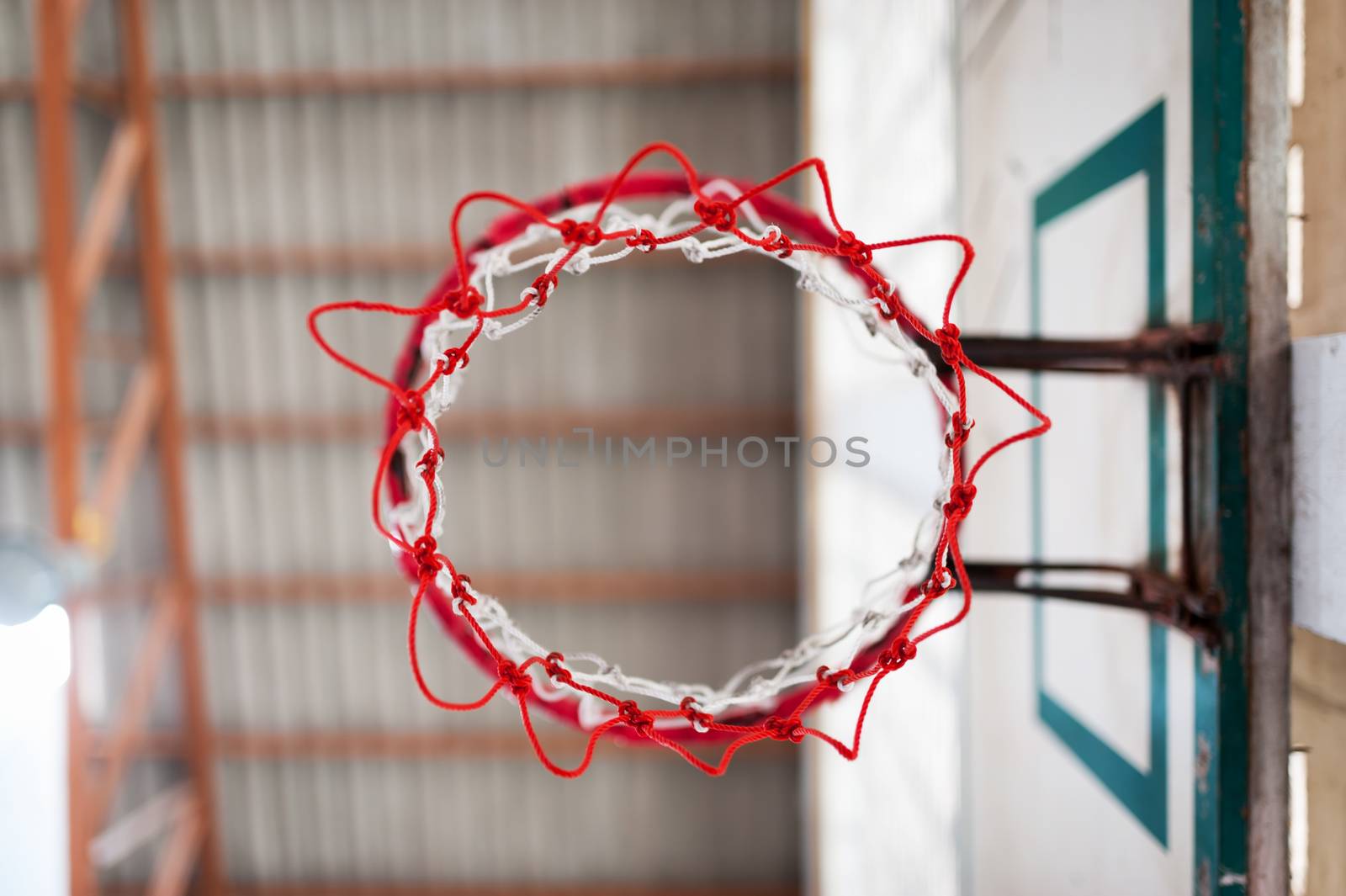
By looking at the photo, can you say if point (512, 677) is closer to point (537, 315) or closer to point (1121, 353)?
point (537, 315)

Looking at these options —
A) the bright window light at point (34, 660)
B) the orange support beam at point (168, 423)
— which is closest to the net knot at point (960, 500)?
the bright window light at point (34, 660)

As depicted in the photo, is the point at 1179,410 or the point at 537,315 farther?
the point at 537,315

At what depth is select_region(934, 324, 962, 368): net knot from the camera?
1.11 metres

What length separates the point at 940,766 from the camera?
1.98 metres

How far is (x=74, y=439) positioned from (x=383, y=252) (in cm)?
186

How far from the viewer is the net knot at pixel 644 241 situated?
107 cm

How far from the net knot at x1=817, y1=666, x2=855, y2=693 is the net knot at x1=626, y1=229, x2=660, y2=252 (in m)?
0.67

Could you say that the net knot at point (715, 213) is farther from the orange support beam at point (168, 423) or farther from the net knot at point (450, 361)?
the orange support beam at point (168, 423)

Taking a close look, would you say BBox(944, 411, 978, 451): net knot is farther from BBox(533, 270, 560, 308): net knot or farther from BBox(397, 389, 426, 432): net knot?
BBox(397, 389, 426, 432): net knot

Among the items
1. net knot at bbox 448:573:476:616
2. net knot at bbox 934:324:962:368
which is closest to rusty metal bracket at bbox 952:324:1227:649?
net knot at bbox 934:324:962:368

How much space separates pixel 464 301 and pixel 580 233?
0.70 feet

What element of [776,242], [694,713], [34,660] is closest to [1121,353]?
[776,242]

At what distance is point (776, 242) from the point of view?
110cm

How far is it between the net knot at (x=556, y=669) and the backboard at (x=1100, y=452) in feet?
2.96
